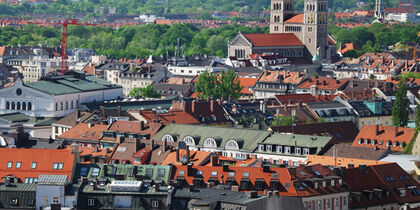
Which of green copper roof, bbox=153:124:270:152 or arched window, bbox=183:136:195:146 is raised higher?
green copper roof, bbox=153:124:270:152

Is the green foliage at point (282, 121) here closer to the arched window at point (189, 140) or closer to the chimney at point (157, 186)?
the arched window at point (189, 140)

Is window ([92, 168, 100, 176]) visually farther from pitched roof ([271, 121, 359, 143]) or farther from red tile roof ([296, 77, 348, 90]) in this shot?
red tile roof ([296, 77, 348, 90])

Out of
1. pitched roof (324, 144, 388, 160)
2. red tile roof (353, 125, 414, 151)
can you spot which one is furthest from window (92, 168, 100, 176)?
red tile roof (353, 125, 414, 151)

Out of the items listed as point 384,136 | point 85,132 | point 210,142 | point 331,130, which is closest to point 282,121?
point 331,130

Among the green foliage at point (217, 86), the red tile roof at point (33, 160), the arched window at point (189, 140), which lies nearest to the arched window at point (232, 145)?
the arched window at point (189, 140)

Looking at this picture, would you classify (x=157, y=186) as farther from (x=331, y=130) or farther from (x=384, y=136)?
(x=331, y=130)

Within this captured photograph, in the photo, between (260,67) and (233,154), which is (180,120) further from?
(260,67)
